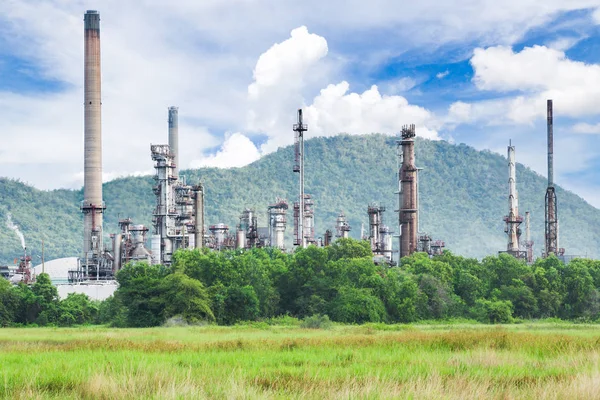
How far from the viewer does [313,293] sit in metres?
62.4

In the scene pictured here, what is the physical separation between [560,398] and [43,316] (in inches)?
2026

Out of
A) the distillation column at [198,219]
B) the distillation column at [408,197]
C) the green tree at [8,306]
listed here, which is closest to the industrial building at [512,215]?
the distillation column at [408,197]

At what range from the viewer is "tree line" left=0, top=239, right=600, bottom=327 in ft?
180

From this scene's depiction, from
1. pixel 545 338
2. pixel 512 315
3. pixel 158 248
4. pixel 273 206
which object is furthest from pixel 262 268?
pixel 273 206

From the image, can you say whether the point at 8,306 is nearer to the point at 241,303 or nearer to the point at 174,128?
the point at 241,303

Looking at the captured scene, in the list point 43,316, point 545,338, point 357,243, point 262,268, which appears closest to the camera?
point 545,338

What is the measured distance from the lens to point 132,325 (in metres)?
53.2

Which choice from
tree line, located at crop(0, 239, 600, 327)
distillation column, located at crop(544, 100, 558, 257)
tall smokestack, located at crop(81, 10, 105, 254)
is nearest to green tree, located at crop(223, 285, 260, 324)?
tree line, located at crop(0, 239, 600, 327)

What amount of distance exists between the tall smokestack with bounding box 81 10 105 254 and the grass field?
67.1 meters

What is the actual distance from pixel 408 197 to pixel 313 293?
24.5 m

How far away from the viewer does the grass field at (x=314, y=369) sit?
16.0 meters

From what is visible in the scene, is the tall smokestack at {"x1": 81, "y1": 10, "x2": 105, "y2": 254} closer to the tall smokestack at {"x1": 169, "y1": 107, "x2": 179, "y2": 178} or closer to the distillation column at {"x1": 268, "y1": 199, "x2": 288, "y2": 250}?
the distillation column at {"x1": 268, "y1": 199, "x2": 288, "y2": 250}

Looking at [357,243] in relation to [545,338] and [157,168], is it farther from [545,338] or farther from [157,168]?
[545,338]

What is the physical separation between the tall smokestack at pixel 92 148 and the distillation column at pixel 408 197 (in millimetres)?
35023
